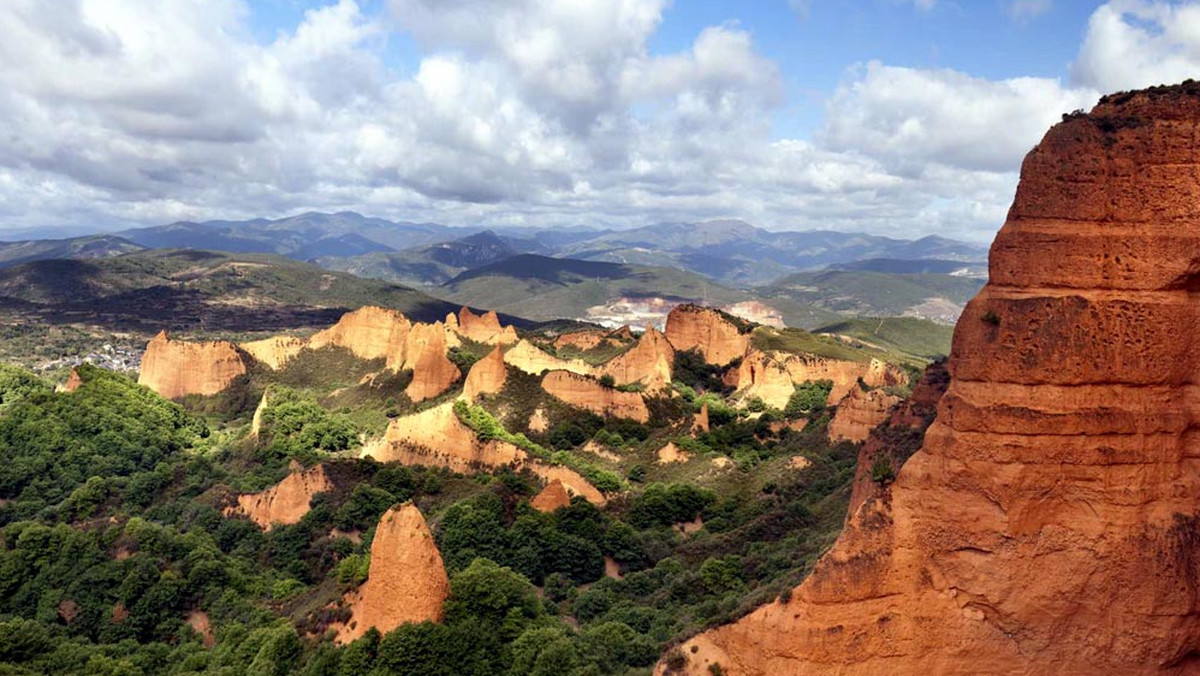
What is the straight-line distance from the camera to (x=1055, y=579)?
2192cm

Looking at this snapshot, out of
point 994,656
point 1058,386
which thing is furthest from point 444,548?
point 1058,386

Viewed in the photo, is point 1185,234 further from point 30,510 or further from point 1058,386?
point 30,510

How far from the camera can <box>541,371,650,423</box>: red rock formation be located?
77250 mm

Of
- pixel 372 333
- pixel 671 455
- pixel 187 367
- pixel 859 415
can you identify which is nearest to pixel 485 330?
pixel 372 333

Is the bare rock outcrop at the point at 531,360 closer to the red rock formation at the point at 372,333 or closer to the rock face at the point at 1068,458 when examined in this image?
the red rock formation at the point at 372,333

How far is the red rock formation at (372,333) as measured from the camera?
99375 mm

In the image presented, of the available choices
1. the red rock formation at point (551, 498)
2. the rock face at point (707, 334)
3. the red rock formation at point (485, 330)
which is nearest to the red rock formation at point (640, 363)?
the red rock formation at point (485, 330)

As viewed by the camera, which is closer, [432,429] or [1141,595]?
[1141,595]

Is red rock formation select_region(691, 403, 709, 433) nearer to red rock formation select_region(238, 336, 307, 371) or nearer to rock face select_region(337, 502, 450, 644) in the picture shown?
rock face select_region(337, 502, 450, 644)

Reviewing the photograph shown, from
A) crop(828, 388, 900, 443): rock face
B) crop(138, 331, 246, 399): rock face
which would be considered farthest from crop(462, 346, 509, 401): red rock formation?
crop(138, 331, 246, 399): rock face

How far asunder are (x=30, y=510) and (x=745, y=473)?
57331mm

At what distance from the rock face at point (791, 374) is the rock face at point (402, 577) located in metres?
64.2

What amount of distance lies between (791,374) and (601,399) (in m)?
33.6

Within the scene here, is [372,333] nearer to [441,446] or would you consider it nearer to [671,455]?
[441,446]
